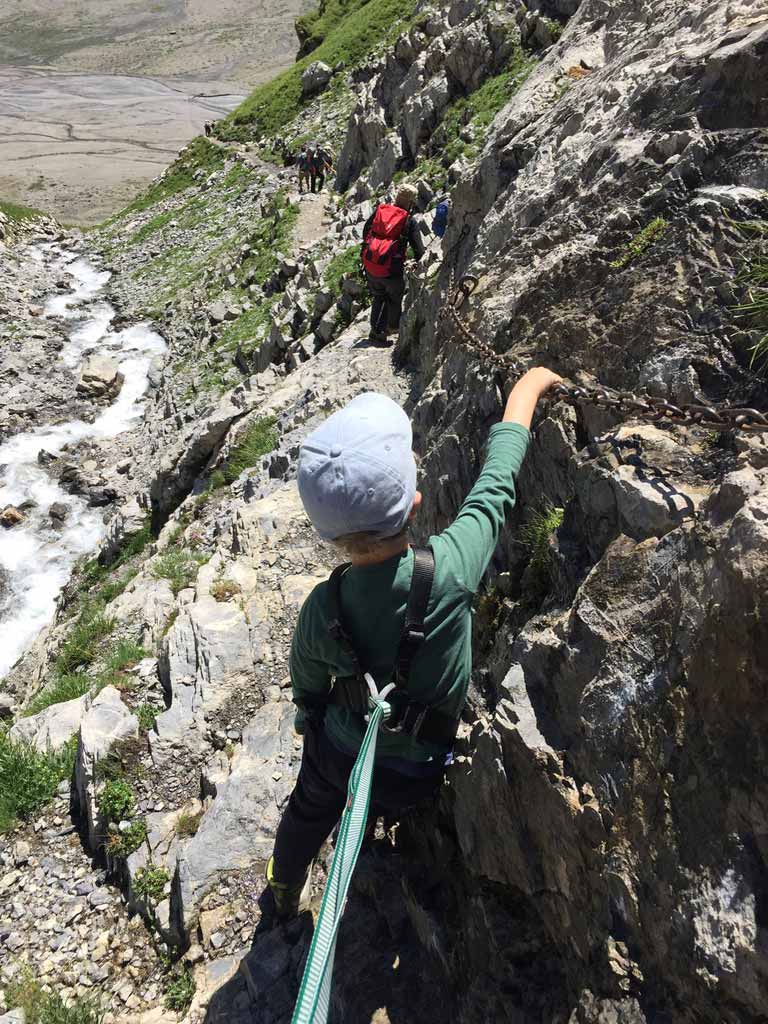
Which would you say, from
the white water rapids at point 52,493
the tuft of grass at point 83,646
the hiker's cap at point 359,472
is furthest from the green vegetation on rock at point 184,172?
the hiker's cap at point 359,472

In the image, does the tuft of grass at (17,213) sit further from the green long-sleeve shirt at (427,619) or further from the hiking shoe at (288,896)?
the green long-sleeve shirt at (427,619)

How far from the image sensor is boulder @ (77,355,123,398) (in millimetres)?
23344

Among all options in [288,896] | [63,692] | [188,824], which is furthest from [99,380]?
[288,896]

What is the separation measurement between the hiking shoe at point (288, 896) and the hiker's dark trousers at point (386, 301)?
32.8 feet

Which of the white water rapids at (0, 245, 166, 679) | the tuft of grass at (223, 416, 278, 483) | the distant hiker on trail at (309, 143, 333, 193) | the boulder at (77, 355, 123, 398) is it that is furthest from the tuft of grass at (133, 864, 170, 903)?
the distant hiker on trail at (309, 143, 333, 193)

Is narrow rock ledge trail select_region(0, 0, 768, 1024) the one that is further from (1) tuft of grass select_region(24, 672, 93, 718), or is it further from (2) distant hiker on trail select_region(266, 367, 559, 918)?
(2) distant hiker on trail select_region(266, 367, 559, 918)

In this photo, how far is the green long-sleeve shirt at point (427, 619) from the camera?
2.85 m

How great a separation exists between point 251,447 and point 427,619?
10642 millimetres

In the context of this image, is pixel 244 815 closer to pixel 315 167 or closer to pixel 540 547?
pixel 540 547

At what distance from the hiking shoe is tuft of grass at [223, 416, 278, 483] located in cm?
879

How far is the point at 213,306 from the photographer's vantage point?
24828 millimetres

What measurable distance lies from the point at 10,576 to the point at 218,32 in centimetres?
15810

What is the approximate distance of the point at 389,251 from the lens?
11945mm

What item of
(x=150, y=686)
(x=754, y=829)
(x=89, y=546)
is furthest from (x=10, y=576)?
(x=754, y=829)
